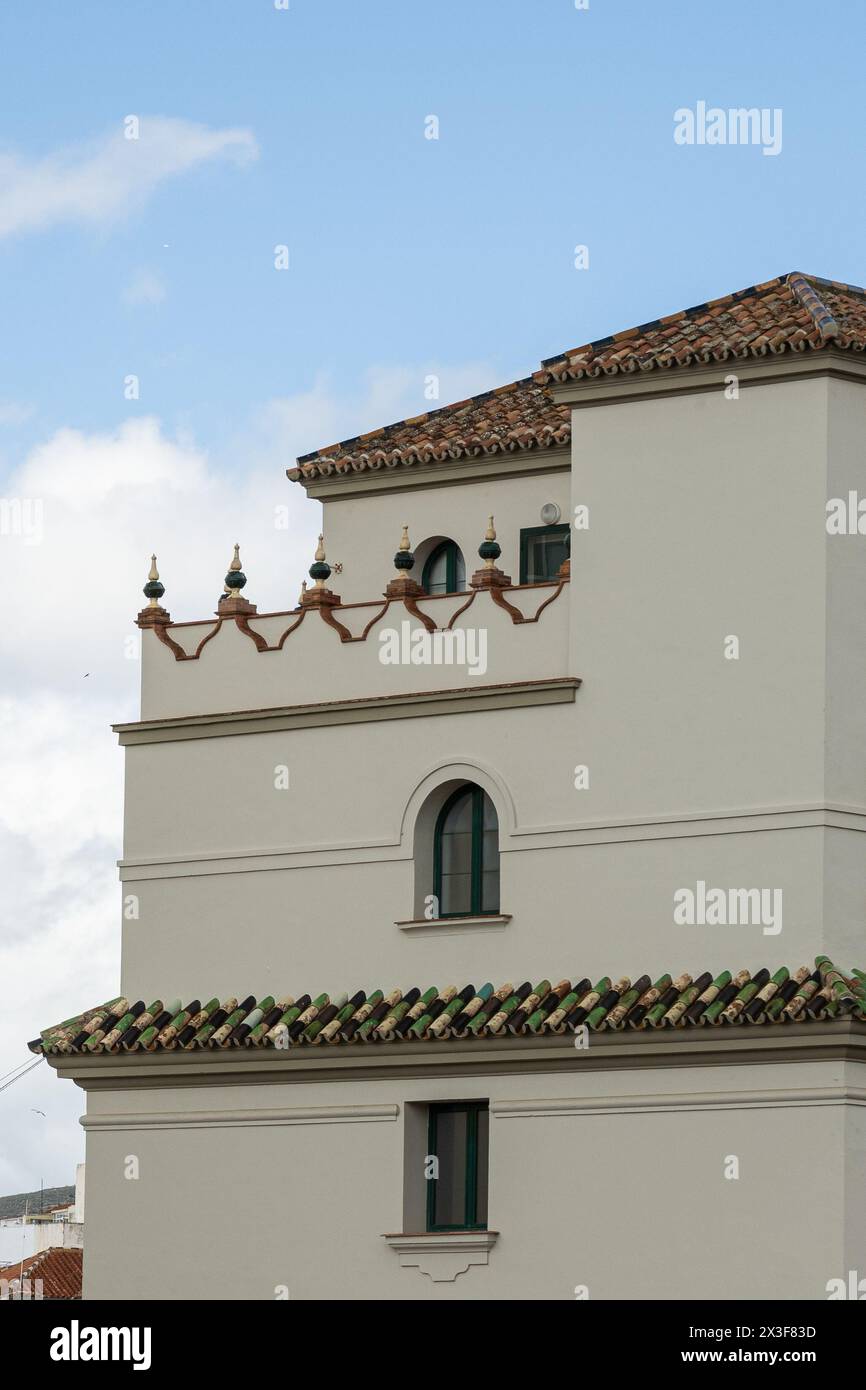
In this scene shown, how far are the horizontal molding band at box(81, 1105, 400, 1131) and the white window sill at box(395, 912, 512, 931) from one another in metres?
1.83

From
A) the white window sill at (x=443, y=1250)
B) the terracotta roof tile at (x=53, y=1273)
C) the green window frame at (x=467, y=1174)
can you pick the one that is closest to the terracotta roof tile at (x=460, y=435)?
the green window frame at (x=467, y=1174)

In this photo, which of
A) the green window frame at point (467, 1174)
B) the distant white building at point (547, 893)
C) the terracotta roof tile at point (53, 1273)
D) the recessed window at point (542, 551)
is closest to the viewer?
the distant white building at point (547, 893)

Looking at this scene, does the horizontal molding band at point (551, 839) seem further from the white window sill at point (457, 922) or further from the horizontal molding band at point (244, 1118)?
the horizontal molding band at point (244, 1118)

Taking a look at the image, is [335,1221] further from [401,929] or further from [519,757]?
[519,757]

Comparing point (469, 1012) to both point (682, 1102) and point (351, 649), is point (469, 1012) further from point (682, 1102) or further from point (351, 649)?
point (351, 649)

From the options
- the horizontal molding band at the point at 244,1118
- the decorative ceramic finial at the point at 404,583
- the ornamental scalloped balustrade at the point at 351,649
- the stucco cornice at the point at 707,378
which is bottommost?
the horizontal molding band at the point at 244,1118

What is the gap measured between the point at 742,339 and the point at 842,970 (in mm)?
6212

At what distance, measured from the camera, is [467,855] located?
30188 mm

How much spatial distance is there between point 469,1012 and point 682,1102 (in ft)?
7.88

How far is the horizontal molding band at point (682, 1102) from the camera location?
27141 millimetres

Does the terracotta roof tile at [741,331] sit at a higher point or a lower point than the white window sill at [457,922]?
higher

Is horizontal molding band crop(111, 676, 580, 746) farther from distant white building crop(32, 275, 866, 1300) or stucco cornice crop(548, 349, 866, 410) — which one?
stucco cornice crop(548, 349, 866, 410)

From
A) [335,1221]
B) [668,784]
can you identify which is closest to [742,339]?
[668,784]

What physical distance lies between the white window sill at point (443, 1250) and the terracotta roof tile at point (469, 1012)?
1.93 meters
